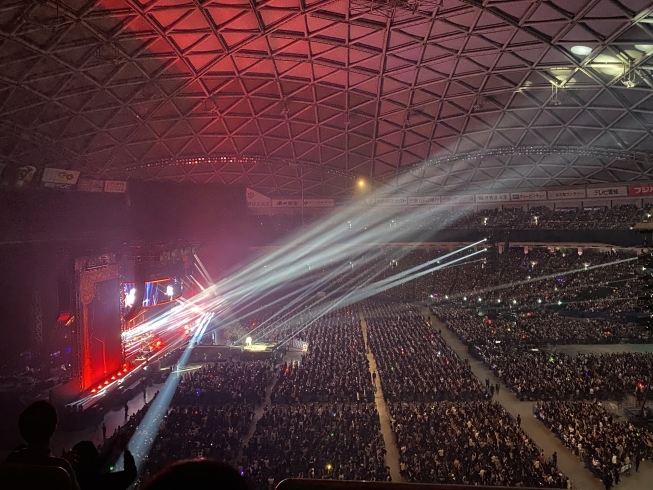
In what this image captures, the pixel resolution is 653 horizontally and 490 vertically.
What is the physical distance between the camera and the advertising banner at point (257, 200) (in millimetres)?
41812

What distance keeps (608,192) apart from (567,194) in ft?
10.5

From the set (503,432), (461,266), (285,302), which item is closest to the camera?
(503,432)

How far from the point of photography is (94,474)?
6.99 feet

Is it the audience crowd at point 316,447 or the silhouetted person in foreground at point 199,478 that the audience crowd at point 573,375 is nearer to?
the audience crowd at point 316,447

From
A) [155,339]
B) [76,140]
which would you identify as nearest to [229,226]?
[155,339]

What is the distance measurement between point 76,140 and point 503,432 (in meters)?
27.7

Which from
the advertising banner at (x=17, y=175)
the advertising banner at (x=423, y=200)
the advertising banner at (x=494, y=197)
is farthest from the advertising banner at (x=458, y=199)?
the advertising banner at (x=17, y=175)

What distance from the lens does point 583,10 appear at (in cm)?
1766

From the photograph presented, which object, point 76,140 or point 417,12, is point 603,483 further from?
point 76,140

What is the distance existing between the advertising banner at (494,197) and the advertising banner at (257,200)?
21593mm

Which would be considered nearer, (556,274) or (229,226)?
(229,226)

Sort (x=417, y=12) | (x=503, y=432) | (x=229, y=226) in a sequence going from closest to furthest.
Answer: (x=503, y=432)
(x=417, y=12)
(x=229, y=226)

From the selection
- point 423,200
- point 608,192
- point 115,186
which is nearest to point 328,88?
point 115,186

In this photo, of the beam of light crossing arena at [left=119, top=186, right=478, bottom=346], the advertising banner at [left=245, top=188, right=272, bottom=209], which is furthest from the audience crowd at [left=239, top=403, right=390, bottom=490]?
the advertising banner at [left=245, top=188, right=272, bottom=209]
